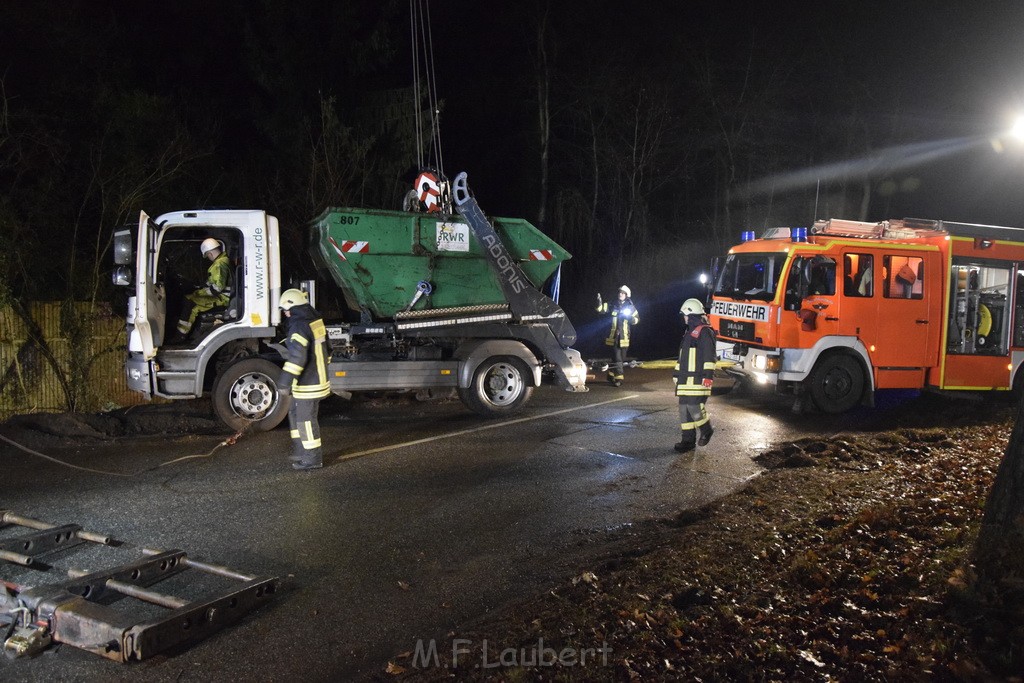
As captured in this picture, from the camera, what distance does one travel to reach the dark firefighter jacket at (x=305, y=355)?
728 cm

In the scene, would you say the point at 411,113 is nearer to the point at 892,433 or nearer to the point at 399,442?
the point at 399,442

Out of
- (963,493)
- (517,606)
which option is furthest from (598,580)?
(963,493)

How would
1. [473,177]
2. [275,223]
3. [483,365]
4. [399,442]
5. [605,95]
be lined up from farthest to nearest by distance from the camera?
[473,177]
[605,95]
[483,365]
[275,223]
[399,442]

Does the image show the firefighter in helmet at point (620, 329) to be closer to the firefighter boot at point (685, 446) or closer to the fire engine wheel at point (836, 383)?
the fire engine wheel at point (836, 383)

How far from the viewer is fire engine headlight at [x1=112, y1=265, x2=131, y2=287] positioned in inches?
334

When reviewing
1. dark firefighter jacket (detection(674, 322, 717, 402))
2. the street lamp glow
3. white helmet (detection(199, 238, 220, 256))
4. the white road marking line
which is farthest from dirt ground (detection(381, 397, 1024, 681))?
the street lamp glow

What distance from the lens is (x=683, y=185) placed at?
24.9 metres

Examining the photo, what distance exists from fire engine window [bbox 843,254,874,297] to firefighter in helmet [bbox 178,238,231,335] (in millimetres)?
7989

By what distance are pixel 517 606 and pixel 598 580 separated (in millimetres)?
532

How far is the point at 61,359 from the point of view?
1083 cm

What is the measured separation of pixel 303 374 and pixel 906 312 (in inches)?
325

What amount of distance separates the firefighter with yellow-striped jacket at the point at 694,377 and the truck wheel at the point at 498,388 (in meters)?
2.64

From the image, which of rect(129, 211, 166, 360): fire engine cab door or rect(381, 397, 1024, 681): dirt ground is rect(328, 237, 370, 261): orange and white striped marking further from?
rect(381, 397, 1024, 681): dirt ground

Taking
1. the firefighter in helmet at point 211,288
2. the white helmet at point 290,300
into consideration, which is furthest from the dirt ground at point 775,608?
the firefighter in helmet at point 211,288
